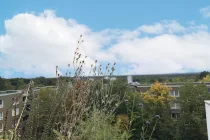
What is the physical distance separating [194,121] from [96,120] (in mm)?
18898

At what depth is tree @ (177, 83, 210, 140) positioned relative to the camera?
19.2 meters

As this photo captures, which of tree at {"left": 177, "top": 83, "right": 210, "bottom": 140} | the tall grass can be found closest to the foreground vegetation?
the tall grass

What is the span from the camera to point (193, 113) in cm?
1983

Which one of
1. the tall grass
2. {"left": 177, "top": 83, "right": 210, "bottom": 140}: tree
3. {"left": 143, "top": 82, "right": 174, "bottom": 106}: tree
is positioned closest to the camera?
the tall grass

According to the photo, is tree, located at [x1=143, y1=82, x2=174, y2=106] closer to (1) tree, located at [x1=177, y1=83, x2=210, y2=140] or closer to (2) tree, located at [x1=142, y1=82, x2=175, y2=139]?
(2) tree, located at [x1=142, y1=82, x2=175, y2=139]

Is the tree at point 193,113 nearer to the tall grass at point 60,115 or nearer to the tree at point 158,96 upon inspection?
the tree at point 158,96

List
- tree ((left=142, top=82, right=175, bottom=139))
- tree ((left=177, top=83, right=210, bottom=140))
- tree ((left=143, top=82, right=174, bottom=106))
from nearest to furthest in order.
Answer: tree ((left=177, top=83, right=210, bottom=140))
tree ((left=142, top=82, right=175, bottom=139))
tree ((left=143, top=82, right=174, bottom=106))

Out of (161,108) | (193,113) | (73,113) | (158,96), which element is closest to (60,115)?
(73,113)

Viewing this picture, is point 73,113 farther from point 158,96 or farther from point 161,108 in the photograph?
point 158,96

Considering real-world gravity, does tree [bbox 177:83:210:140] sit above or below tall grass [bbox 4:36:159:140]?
below

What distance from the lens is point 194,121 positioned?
19.7 meters

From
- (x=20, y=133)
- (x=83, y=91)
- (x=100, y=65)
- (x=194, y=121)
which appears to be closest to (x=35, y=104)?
(x=20, y=133)

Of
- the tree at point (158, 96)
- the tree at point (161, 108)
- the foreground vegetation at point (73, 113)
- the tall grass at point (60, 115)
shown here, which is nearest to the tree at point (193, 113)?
the tree at point (161, 108)

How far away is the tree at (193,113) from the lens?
63.2ft
